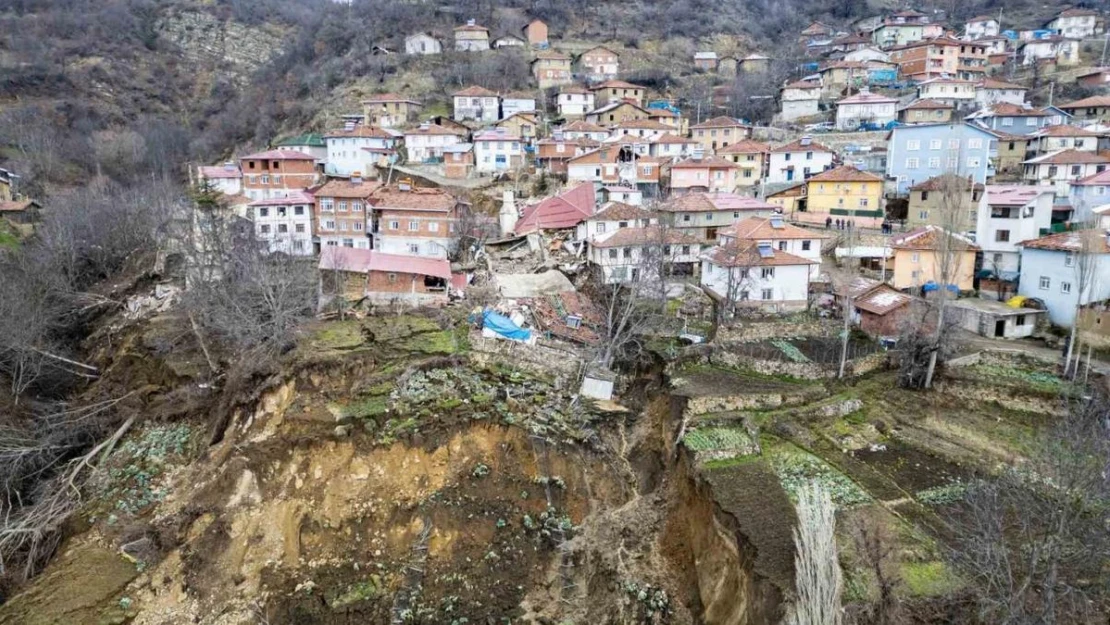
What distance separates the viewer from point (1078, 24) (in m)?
69.0

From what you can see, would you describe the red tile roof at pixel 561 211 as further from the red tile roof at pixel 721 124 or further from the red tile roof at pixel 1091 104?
the red tile roof at pixel 1091 104

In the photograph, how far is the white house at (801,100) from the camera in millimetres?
59719

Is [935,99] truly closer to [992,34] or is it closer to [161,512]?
[992,34]

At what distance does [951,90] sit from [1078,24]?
26.6 meters

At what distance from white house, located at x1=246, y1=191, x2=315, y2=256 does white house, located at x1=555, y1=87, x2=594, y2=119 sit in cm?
2863

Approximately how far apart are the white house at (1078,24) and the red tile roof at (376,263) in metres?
70.8

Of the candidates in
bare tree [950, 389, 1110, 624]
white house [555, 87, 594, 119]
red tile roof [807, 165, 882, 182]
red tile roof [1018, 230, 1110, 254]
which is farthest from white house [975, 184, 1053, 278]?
white house [555, 87, 594, 119]

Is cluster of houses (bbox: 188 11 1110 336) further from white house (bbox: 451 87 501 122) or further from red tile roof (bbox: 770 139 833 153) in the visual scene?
red tile roof (bbox: 770 139 833 153)

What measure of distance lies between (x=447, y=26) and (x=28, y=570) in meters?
68.9

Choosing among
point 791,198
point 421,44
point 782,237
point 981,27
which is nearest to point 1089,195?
point 791,198

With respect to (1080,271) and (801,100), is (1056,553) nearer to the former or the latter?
(1080,271)

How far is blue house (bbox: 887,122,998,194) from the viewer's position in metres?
39.9

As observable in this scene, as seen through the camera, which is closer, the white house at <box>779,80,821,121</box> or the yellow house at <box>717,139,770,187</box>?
the yellow house at <box>717,139,770,187</box>

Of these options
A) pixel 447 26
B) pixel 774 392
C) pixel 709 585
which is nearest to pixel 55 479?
pixel 709 585
